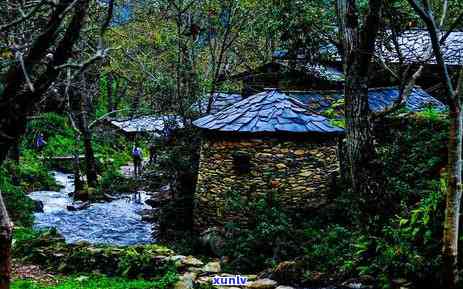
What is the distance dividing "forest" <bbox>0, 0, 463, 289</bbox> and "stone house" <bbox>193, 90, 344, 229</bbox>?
36mm

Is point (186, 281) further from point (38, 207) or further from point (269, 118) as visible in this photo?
point (38, 207)

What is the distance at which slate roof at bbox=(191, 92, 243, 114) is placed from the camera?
17.1 m

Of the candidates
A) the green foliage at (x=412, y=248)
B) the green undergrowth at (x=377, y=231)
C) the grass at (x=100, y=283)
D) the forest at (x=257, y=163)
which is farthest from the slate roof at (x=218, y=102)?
the green foliage at (x=412, y=248)

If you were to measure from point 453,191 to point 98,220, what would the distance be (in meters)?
12.9

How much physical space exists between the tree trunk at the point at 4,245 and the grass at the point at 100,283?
259 cm

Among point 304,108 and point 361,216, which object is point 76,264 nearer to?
point 361,216

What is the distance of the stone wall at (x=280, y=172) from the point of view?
1212 cm

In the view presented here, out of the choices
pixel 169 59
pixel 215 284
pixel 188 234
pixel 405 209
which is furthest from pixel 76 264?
pixel 169 59

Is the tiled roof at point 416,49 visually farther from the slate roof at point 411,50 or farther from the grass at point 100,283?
the grass at point 100,283

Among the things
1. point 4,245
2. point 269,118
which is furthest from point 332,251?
point 4,245

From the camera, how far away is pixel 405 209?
8.05 m

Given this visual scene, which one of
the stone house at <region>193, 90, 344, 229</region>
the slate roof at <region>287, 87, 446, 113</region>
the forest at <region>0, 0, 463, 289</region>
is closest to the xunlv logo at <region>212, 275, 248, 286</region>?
the forest at <region>0, 0, 463, 289</region>

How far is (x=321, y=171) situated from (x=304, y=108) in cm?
182

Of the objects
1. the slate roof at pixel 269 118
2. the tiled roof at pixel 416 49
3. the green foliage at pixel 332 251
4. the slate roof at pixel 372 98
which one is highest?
the tiled roof at pixel 416 49
